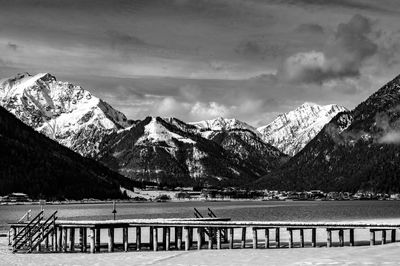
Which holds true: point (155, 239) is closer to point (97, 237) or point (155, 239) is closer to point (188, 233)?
point (188, 233)

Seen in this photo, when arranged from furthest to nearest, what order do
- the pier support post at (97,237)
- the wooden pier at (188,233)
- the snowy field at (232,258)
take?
the pier support post at (97,237)
the wooden pier at (188,233)
the snowy field at (232,258)

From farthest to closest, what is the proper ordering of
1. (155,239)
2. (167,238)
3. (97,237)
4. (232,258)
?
1. (167,238)
2. (97,237)
3. (155,239)
4. (232,258)

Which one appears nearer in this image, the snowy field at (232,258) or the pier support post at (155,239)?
the snowy field at (232,258)

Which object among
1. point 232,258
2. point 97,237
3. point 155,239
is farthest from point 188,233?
point 232,258

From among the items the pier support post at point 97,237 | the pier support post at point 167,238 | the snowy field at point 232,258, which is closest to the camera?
the snowy field at point 232,258

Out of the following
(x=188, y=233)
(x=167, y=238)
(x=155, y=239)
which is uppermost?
(x=188, y=233)

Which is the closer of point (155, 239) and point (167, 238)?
point (155, 239)

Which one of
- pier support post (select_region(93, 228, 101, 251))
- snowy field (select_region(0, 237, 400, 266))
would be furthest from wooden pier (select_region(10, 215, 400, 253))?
snowy field (select_region(0, 237, 400, 266))

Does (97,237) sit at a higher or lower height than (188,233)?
lower

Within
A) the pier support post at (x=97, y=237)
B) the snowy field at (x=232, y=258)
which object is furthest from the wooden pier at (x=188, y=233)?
the snowy field at (x=232, y=258)

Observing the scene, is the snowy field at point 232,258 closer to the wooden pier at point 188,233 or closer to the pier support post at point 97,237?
the wooden pier at point 188,233

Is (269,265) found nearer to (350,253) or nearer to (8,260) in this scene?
(350,253)

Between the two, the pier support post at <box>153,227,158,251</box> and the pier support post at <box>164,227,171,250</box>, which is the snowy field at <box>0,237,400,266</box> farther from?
the pier support post at <box>164,227,171,250</box>

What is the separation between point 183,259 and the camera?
6988 cm
